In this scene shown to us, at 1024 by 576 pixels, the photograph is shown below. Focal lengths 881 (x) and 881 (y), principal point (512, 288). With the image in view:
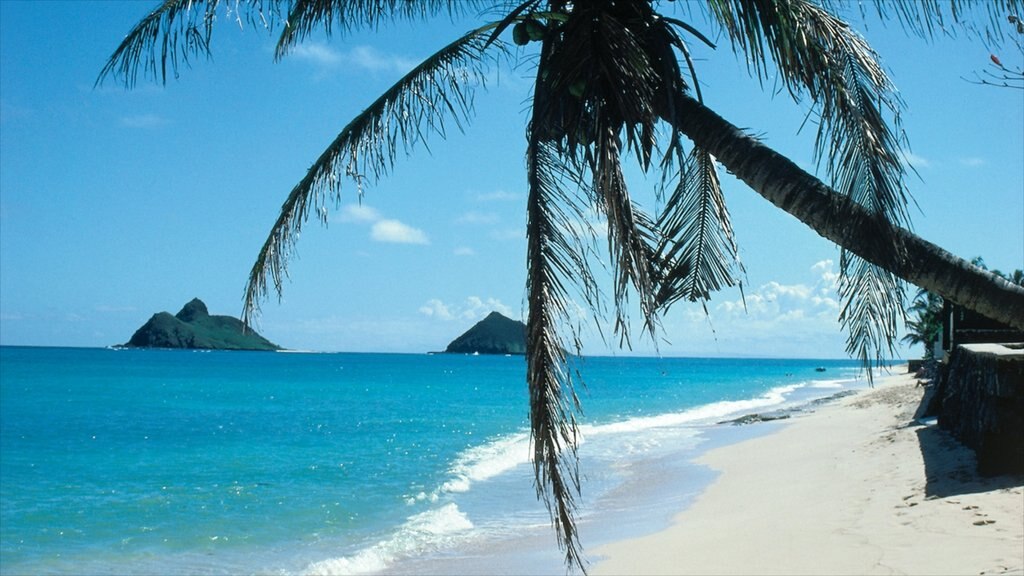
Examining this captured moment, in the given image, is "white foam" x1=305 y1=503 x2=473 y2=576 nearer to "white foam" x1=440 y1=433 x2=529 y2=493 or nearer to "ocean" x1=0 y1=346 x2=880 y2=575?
"ocean" x1=0 y1=346 x2=880 y2=575

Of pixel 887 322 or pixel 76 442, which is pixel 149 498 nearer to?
pixel 76 442

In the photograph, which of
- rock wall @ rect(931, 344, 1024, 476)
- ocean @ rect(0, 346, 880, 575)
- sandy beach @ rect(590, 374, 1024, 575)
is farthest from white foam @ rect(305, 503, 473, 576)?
rock wall @ rect(931, 344, 1024, 476)

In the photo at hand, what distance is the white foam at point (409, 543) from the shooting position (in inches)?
414

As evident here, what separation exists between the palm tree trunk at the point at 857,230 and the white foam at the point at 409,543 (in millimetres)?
8252

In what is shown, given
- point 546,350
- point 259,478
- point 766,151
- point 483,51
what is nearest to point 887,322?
point 766,151

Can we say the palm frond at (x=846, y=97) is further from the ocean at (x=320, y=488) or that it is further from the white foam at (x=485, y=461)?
the white foam at (x=485, y=461)

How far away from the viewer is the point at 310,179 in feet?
16.4

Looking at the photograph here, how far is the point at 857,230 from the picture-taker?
125 inches

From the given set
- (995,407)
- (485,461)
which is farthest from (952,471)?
(485,461)

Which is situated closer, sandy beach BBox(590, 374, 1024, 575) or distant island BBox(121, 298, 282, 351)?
sandy beach BBox(590, 374, 1024, 575)

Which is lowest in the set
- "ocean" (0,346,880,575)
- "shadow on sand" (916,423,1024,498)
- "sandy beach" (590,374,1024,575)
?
"ocean" (0,346,880,575)

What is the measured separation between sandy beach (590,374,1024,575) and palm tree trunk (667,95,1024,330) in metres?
3.86

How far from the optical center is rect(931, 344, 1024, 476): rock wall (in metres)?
8.06

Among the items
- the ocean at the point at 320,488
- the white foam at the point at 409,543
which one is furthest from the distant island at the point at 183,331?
the white foam at the point at 409,543
